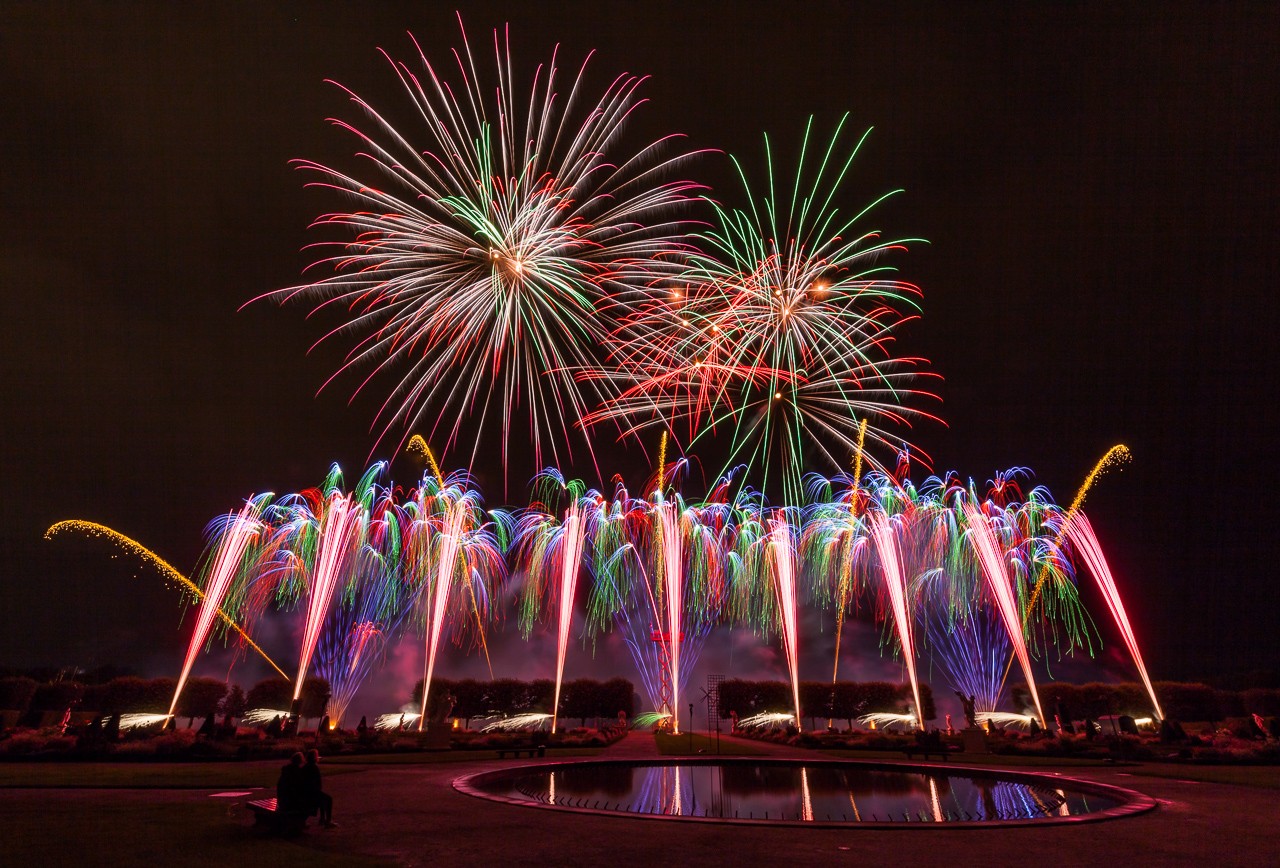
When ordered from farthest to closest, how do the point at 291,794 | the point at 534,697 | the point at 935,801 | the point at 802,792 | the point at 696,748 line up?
1. the point at 534,697
2. the point at 696,748
3. the point at 802,792
4. the point at 935,801
5. the point at 291,794

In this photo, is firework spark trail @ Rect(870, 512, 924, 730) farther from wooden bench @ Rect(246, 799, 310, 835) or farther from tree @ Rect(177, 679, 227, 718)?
tree @ Rect(177, 679, 227, 718)

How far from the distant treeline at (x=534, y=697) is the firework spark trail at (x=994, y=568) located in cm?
2723

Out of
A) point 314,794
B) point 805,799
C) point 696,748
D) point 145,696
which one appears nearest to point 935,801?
point 805,799

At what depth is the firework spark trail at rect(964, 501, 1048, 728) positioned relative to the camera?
3716cm

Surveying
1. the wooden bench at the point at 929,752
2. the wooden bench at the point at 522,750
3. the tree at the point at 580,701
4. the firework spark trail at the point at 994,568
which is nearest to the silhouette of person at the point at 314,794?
the wooden bench at the point at 522,750

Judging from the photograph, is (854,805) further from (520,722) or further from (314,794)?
(520,722)

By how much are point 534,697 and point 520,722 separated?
9.33 feet

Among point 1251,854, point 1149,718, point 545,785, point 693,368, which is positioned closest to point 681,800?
point 545,785

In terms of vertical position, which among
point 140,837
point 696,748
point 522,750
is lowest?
point 140,837

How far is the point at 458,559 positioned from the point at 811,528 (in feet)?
65.8

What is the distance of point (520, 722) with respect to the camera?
49281 millimetres

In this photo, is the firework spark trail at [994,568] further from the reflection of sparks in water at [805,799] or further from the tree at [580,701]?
the tree at [580,701]

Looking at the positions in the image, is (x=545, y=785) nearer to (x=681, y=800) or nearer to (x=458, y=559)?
(x=681, y=800)

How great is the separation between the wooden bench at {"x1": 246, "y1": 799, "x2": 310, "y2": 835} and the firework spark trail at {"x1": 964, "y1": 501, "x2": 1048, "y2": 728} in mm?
34238
